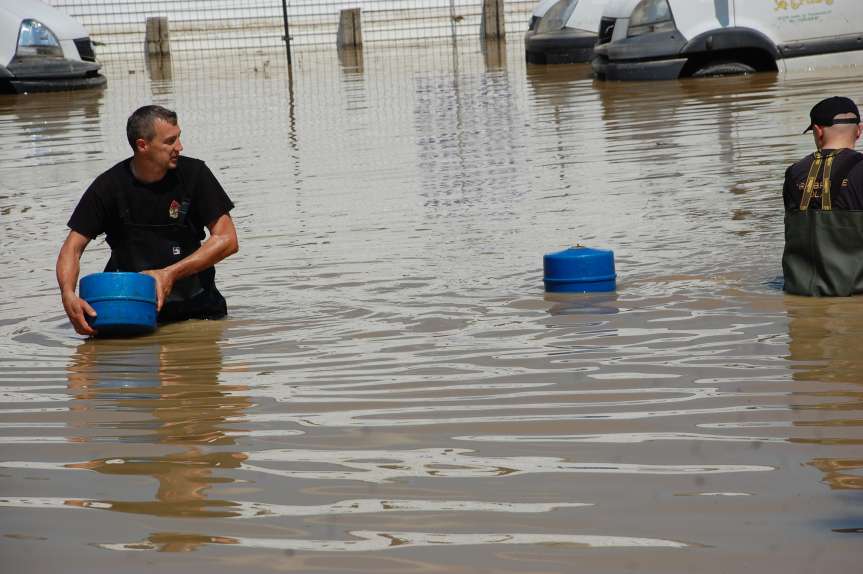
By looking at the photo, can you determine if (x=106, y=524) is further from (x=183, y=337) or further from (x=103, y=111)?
(x=103, y=111)

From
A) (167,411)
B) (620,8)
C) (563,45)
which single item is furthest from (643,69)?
(167,411)

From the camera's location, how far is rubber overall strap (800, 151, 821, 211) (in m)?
6.54

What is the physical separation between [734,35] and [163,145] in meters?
11.7

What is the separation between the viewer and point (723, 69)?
1775 cm

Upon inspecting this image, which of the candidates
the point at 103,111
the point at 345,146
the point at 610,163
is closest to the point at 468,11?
the point at 103,111

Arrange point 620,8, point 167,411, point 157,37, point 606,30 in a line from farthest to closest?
point 157,37 → point 606,30 → point 620,8 → point 167,411

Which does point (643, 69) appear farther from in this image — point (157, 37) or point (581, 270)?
point (157, 37)

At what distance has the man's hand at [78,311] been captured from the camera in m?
6.49

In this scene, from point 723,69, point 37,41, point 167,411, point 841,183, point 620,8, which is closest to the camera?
point 167,411

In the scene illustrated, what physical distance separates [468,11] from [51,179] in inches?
759

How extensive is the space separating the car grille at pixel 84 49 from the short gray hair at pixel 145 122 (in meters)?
15.4

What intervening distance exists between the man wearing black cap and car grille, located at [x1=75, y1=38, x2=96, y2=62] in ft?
54.3

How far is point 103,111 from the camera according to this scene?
18.8 metres

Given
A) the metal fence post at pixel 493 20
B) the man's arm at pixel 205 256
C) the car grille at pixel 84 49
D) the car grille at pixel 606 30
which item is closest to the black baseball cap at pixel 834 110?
the man's arm at pixel 205 256
